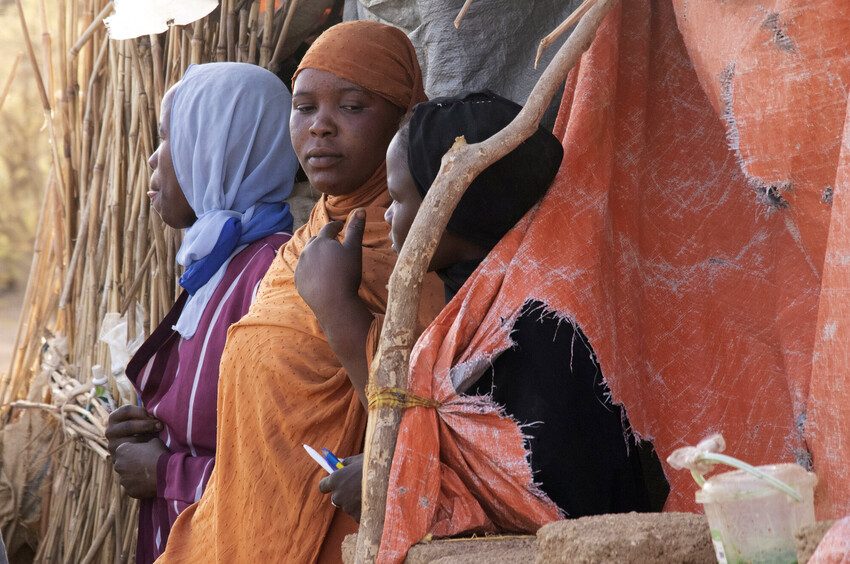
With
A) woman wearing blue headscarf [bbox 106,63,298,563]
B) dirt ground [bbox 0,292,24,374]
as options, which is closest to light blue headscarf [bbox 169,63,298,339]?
woman wearing blue headscarf [bbox 106,63,298,563]

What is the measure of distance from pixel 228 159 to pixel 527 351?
1.46 m

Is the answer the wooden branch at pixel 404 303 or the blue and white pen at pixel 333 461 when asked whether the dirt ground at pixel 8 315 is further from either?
the wooden branch at pixel 404 303

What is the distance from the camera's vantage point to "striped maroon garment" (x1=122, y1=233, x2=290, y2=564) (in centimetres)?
270

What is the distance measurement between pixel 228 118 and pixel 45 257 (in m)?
1.19

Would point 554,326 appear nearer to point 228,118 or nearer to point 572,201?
point 572,201

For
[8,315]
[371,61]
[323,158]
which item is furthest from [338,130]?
[8,315]

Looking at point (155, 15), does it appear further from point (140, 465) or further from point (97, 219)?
point (140, 465)

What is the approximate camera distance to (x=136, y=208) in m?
3.53

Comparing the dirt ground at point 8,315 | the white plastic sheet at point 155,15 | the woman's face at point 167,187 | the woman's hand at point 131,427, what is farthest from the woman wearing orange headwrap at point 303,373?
the dirt ground at point 8,315

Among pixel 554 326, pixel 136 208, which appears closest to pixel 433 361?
pixel 554 326

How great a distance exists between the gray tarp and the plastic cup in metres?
1.76

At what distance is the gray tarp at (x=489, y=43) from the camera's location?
285 cm

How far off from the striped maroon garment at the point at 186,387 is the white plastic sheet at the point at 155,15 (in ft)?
2.50

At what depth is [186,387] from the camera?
2.81m
